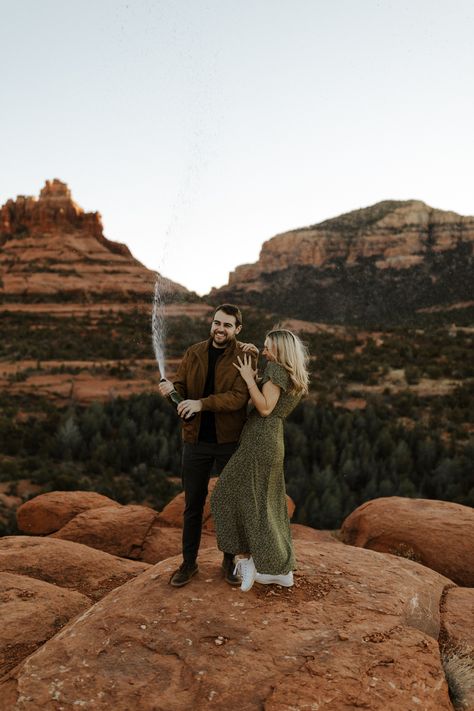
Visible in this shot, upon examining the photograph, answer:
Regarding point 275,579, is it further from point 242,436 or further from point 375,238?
point 375,238

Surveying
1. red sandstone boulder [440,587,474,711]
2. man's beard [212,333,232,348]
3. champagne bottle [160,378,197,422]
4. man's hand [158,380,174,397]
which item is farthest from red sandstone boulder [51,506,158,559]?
man's beard [212,333,232,348]

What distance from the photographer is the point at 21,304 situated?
49.7m

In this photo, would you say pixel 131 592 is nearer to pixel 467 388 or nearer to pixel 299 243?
pixel 467 388

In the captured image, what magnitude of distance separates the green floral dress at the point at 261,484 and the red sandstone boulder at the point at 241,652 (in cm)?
35

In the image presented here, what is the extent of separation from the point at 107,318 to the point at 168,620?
1787 inches

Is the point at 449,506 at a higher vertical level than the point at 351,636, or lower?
lower

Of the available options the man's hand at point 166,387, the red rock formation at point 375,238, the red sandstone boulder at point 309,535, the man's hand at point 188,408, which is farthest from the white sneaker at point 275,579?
the red rock formation at point 375,238

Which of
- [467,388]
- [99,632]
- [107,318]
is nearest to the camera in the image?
[99,632]

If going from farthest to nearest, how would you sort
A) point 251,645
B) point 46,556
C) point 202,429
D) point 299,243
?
point 299,243 < point 46,556 < point 202,429 < point 251,645

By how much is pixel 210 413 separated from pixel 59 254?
211ft

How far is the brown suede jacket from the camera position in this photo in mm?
3586

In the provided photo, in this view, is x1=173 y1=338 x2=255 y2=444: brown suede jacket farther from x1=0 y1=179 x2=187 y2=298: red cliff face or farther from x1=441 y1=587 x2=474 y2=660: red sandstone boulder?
x1=0 y1=179 x2=187 y2=298: red cliff face

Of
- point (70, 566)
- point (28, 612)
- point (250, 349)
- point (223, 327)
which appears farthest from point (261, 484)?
point (70, 566)

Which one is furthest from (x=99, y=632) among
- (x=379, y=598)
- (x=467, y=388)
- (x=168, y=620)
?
(x=467, y=388)
